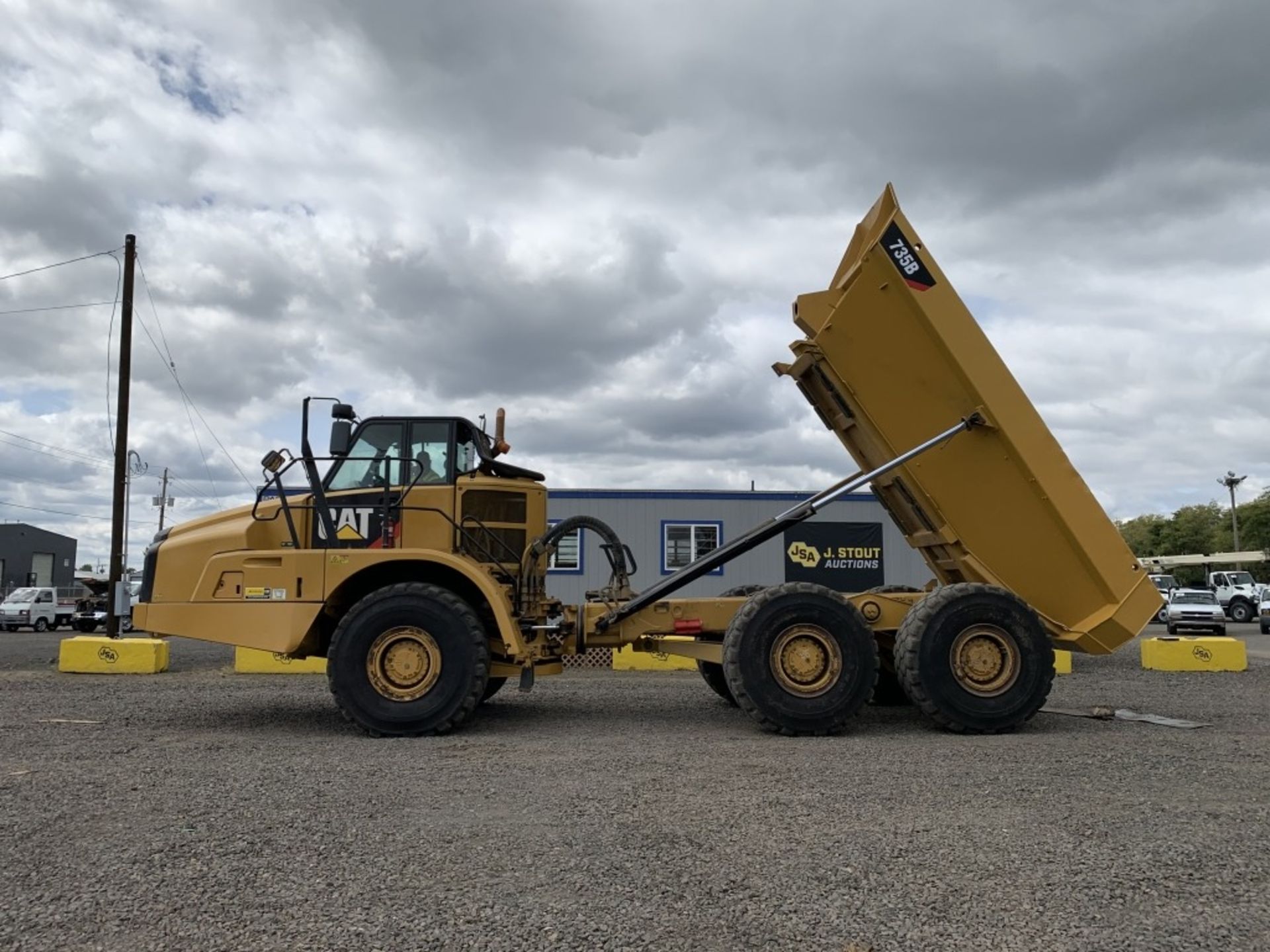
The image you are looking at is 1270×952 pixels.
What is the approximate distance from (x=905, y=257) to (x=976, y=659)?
3.45 metres

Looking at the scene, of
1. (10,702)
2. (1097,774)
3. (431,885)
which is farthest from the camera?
(10,702)

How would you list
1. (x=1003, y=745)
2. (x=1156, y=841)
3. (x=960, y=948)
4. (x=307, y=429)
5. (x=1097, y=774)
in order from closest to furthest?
(x=960, y=948) → (x=1156, y=841) → (x=1097, y=774) → (x=1003, y=745) → (x=307, y=429)

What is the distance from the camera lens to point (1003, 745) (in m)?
7.23

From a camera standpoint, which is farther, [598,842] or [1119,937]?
[598,842]

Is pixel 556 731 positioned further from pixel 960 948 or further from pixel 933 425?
pixel 960 948

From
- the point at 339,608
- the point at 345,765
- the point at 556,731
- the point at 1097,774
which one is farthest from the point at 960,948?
the point at 339,608

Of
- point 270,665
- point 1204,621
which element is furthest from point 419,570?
point 1204,621

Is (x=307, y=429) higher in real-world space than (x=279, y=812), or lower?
higher

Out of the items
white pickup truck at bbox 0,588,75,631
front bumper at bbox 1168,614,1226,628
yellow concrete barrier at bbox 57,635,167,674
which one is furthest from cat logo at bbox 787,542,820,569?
white pickup truck at bbox 0,588,75,631

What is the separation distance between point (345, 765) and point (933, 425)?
18.0 feet

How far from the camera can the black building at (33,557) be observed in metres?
66.8

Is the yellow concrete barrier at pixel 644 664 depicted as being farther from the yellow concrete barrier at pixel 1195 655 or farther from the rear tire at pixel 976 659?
the yellow concrete barrier at pixel 1195 655

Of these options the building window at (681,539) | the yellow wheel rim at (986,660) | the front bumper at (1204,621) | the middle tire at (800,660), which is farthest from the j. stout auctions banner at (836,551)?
the front bumper at (1204,621)

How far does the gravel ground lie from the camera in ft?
11.2
